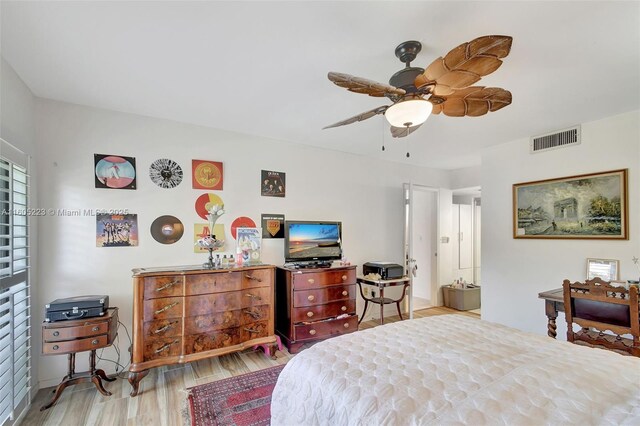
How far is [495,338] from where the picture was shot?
1755mm

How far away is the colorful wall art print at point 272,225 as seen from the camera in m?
3.59

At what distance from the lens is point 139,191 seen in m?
2.92

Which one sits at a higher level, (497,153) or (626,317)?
(497,153)

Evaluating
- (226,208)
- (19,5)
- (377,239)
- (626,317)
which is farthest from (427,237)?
(19,5)

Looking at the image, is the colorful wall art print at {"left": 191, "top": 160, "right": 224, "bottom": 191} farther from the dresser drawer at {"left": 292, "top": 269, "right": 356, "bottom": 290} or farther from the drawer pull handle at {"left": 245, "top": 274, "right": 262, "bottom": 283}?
the dresser drawer at {"left": 292, "top": 269, "right": 356, "bottom": 290}

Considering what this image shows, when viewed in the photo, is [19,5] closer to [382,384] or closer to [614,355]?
[382,384]

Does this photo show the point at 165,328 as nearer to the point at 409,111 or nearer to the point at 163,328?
the point at 163,328

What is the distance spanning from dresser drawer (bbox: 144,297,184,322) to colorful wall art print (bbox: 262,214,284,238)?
1247 mm

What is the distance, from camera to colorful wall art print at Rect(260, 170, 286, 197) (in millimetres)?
3609

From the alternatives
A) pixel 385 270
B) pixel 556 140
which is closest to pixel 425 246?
pixel 385 270

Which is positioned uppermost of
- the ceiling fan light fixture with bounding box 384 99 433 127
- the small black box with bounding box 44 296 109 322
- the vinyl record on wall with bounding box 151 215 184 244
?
the ceiling fan light fixture with bounding box 384 99 433 127

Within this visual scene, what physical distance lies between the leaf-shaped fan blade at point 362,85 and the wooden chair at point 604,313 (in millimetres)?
2081

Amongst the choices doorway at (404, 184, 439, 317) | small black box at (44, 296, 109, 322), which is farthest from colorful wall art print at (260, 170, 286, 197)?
doorway at (404, 184, 439, 317)

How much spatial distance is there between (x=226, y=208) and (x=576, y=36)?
319 cm
